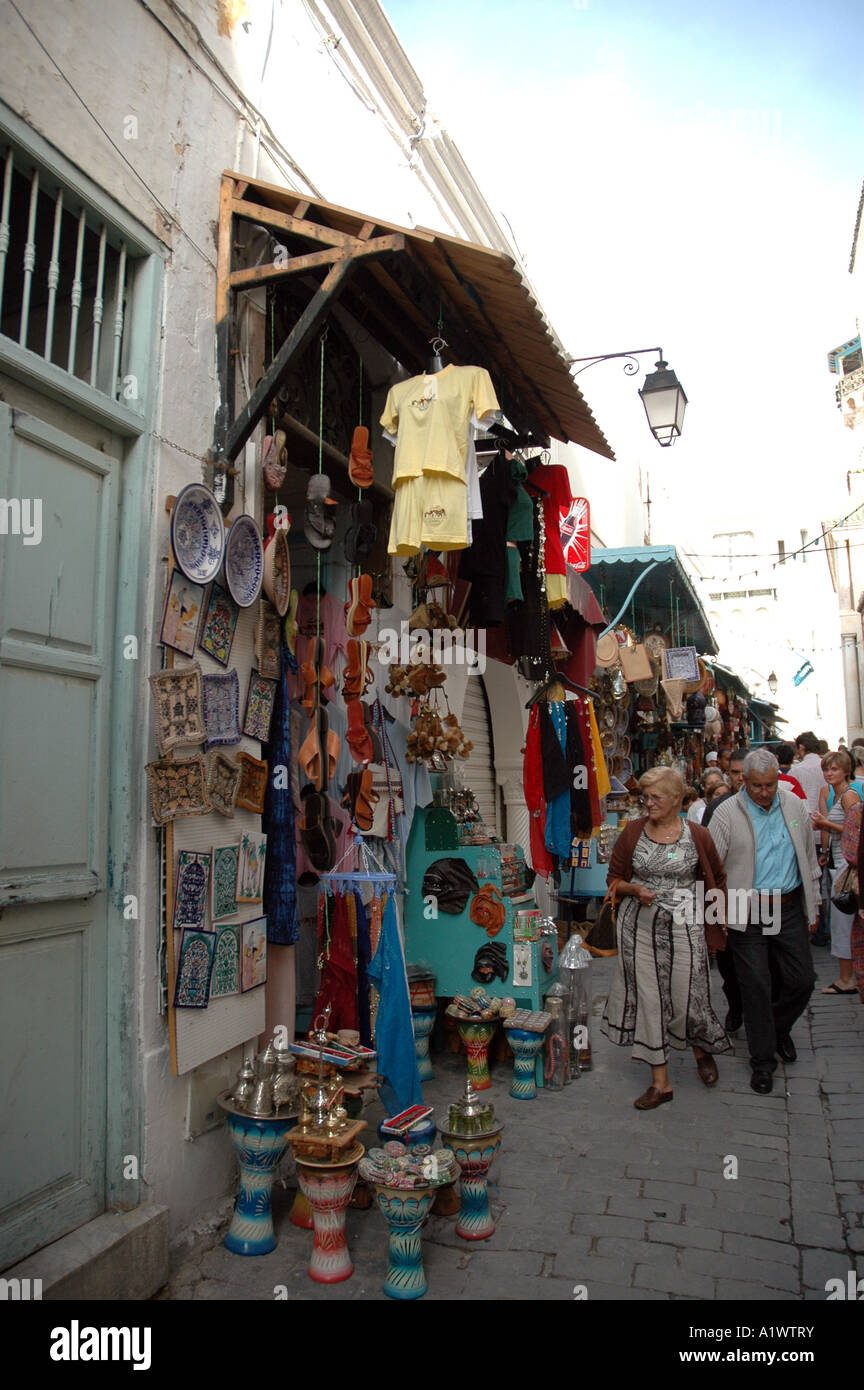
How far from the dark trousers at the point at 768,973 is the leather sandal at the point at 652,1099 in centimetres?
61

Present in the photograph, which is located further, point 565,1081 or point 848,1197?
point 565,1081

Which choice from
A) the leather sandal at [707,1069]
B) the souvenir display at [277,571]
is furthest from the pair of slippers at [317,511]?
the leather sandal at [707,1069]

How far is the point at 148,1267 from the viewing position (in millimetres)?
2926

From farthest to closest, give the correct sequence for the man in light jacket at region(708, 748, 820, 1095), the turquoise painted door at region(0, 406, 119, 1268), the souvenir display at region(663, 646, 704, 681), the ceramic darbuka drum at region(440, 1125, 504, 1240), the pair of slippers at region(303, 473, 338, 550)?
the souvenir display at region(663, 646, 704, 681) → the man in light jacket at region(708, 748, 820, 1095) → the pair of slippers at region(303, 473, 338, 550) → the ceramic darbuka drum at region(440, 1125, 504, 1240) → the turquoise painted door at region(0, 406, 119, 1268)

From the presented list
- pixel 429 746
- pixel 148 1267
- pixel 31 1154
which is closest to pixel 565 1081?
pixel 429 746

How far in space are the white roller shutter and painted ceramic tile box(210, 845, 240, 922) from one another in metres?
4.88

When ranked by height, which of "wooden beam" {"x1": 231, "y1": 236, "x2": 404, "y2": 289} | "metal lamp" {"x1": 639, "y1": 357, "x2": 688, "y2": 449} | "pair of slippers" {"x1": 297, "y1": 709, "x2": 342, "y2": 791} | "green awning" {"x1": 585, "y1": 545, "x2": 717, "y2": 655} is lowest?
"pair of slippers" {"x1": 297, "y1": 709, "x2": 342, "y2": 791}

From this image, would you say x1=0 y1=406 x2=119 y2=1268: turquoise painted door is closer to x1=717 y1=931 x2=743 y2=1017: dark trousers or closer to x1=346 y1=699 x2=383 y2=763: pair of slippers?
x1=346 y1=699 x2=383 y2=763: pair of slippers

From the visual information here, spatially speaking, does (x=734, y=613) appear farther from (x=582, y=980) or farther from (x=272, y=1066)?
(x=272, y=1066)

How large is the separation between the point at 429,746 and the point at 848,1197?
311 centimetres

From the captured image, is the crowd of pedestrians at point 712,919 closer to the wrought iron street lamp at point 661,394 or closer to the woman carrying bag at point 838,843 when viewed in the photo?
the woman carrying bag at point 838,843

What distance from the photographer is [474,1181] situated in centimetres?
336

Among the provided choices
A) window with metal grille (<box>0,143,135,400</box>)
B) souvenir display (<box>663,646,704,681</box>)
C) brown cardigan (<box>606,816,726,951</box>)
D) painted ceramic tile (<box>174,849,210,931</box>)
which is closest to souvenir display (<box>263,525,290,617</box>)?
window with metal grille (<box>0,143,135,400</box>)

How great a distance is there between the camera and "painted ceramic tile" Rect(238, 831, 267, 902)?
3711 mm
